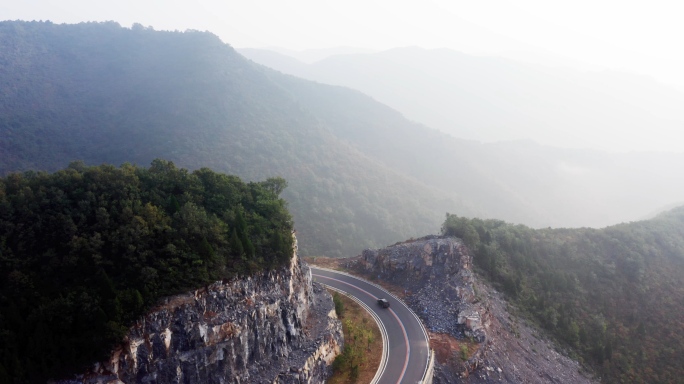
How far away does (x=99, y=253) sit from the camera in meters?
22.8

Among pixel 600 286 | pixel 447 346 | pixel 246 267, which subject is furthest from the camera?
pixel 600 286

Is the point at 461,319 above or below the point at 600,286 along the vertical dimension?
below

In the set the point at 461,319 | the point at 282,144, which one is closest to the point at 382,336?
the point at 461,319

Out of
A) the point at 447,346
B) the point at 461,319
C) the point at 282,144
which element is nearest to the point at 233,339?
the point at 447,346

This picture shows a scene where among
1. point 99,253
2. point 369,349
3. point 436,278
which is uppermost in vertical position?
point 99,253

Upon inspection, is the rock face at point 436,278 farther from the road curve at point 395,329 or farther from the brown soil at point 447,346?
the road curve at point 395,329

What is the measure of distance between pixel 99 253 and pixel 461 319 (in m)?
30.7

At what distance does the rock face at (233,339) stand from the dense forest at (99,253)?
99 cm

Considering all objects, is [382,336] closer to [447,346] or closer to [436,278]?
[447,346]

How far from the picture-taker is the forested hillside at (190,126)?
89875 mm

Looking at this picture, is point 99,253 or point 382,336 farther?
point 382,336

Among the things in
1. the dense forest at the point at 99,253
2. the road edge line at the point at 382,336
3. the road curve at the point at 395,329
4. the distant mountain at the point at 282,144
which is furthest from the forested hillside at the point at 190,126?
the dense forest at the point at 99,253

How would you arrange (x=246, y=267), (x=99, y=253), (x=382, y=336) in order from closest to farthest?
1. (x=99, y=253)
2. (x=246, y=267)
3. (x=382, y=336)

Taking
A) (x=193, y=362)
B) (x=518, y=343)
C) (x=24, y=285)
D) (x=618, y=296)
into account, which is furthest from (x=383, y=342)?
(x=618, y=296)
